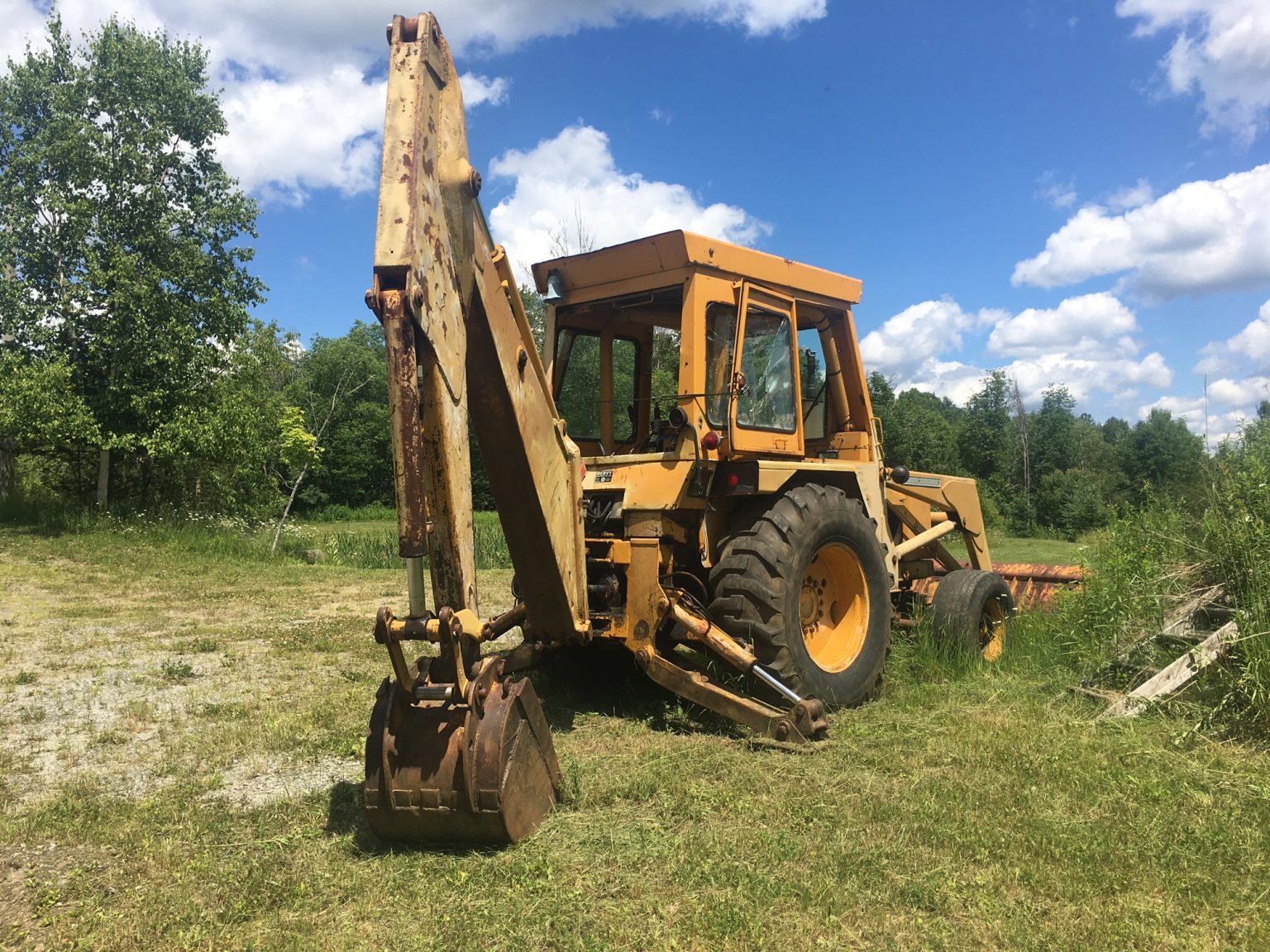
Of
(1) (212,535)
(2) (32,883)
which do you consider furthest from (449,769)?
(1) (212,535)

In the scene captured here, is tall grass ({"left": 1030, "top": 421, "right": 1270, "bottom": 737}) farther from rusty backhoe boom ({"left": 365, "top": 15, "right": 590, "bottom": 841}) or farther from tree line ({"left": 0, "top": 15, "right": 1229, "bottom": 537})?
tree line ({"left": 0, "top": 15, "right": 1229, "bottom": 537})

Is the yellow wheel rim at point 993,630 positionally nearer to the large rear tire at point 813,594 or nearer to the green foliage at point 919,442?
the large rear tire at point 813,594

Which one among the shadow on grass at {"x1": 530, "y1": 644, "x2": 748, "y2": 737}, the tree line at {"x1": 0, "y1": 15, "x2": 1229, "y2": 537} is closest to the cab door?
the shadow on grass at {"x1": 530, "y1": 644, "x2": 748, "y2": 737}

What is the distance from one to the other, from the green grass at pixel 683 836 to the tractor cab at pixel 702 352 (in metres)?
1.69

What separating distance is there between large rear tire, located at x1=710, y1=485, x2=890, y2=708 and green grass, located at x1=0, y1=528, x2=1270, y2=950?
1.06 ft

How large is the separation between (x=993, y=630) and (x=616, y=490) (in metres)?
3.69

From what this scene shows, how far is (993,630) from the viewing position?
7.01 metres

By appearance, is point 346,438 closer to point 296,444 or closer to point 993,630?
point 296,444

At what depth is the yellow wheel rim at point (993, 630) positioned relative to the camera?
6.79 metres

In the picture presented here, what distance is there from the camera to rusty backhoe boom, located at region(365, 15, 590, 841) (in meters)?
3.01

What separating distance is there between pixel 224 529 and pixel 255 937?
1490 cm

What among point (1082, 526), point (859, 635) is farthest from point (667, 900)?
point (1082, 526)

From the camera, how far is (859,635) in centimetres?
562

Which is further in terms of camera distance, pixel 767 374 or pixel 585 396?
pixel 585 396
